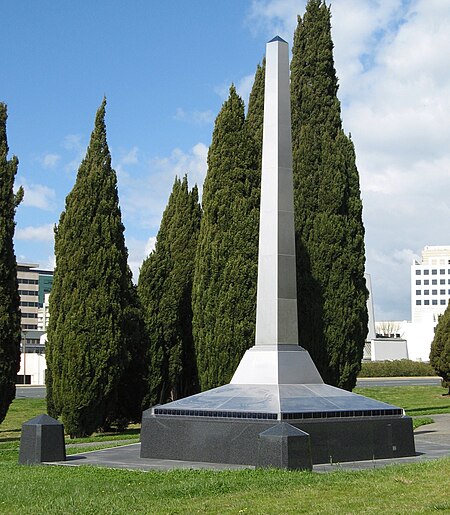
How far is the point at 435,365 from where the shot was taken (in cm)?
4144

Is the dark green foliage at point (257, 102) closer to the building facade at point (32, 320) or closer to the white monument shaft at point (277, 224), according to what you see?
the white monument shaft at point (277, 224)

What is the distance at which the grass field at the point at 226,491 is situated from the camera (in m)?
9.57

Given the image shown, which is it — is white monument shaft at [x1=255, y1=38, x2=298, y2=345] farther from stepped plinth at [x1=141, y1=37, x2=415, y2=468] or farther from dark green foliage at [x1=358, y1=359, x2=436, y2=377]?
dark green foliage at [x1=358, y1=359, x2=436, y2=377]

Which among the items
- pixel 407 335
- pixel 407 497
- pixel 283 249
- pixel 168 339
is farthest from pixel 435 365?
pixel 407 335

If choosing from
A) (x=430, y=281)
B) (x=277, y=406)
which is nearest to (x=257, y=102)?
(x=277, y=406)

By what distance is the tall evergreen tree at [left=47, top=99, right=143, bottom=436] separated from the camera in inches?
898

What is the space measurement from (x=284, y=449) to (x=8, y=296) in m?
13.1

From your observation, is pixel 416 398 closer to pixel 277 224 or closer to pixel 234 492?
pixel 277 224

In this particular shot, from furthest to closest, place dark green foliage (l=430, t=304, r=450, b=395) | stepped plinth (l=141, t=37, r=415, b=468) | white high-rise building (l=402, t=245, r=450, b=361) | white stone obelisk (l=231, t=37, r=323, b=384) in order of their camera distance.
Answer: white high-rise building (l=402, t=245, r=450, b=361) → dark green foliage (l=430, t=304, r=450, b=395) → white stone obelisk (l=231, t=37, r=323, b=384) → stepped plinth (l=141, t=37, r=415, b=468)

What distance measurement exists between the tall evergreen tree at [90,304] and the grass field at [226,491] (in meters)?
8.98

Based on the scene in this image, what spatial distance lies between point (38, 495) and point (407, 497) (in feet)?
15.2

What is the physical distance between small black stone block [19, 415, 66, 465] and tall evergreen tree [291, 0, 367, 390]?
12.2 m

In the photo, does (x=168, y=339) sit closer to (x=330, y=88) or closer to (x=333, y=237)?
(x=333, y=237)

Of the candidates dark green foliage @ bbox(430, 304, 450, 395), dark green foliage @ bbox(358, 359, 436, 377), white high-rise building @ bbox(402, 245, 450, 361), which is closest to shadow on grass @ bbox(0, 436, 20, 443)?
dark green foliage @ bbox(430, 304, 450, 395)
